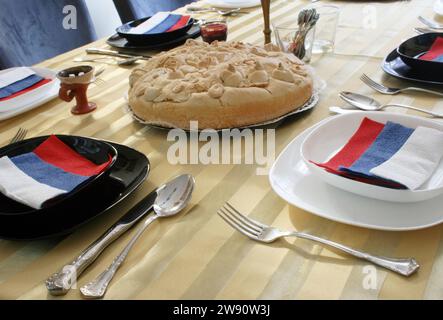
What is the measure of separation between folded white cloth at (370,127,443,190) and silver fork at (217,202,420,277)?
10cm

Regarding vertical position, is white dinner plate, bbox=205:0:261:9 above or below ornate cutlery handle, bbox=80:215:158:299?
above

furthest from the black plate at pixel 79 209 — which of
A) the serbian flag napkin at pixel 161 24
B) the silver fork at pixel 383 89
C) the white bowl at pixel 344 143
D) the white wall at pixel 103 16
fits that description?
the white wall at pixel 103 16

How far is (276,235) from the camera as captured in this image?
59 centimetres

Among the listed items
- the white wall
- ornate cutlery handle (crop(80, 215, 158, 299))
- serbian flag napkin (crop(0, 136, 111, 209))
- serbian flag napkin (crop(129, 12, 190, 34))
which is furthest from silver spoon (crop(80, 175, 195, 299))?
the white wall

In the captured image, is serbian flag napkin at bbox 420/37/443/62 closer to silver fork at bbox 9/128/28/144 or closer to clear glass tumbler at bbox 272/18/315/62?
clear glass tumbler at bbox 272/18/315/62

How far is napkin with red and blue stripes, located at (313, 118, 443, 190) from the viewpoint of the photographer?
0.58 m

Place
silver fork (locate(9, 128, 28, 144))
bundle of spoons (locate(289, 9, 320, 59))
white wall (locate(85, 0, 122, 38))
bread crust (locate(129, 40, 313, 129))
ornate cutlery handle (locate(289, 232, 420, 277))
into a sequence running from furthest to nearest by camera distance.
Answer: white wall (locate(85, 0, 122, 38)) → bundle of spoons (locate(289, 9, 320, 59)) → silver fork (locate(9, 128, 28, 144)) → bread crust (locate(129, 40, 313, 129)) → ornate cutlery handle (locate(289, 232, 420, 277))

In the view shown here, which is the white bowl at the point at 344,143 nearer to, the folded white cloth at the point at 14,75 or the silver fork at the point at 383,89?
the silver fork at the point at 383,89

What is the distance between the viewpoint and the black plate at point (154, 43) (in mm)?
1425

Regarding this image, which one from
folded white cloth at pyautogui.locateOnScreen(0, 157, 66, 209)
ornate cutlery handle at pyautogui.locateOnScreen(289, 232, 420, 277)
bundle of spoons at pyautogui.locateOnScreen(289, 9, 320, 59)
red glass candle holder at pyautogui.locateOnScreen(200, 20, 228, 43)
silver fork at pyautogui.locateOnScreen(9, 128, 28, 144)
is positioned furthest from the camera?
red glass candle holder at pyautogui.locateOnScreen(200, 20, 228, 43)

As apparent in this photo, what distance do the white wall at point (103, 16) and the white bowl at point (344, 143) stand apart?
9.57 feet

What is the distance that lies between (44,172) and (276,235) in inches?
14.9

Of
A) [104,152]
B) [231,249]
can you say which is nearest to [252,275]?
[231,249]

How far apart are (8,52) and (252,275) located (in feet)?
4.78
